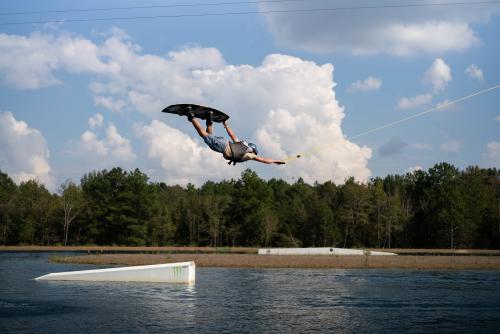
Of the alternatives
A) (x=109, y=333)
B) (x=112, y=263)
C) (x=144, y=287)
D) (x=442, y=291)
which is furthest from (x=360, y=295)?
(x=112, y=263)

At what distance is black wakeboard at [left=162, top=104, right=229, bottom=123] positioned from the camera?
18.3 meters

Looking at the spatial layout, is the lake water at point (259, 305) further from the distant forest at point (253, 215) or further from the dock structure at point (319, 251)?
the distant forest at point (253, 215)

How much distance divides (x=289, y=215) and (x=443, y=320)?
96.8m

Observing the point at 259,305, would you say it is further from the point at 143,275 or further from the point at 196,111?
the point at 196,111

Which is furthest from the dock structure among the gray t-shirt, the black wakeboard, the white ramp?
the black wakeboard

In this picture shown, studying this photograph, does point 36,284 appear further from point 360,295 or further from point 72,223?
point 72,223

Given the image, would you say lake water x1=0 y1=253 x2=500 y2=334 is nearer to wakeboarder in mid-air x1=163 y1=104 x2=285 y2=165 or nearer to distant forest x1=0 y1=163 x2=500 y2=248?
wakeboarder in mid-air x1=163 y1=104 x2=285 y2=165

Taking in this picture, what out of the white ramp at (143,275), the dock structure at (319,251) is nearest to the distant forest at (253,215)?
the dock structure at (319,251)

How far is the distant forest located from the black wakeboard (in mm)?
95156

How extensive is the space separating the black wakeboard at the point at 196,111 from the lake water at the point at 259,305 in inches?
390

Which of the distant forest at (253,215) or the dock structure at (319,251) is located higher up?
the distant forest at (253,215)

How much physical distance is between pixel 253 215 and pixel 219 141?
336 feet

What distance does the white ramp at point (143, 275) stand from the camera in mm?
42806

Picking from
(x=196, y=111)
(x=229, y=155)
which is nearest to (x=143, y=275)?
(x=229, y=155)
